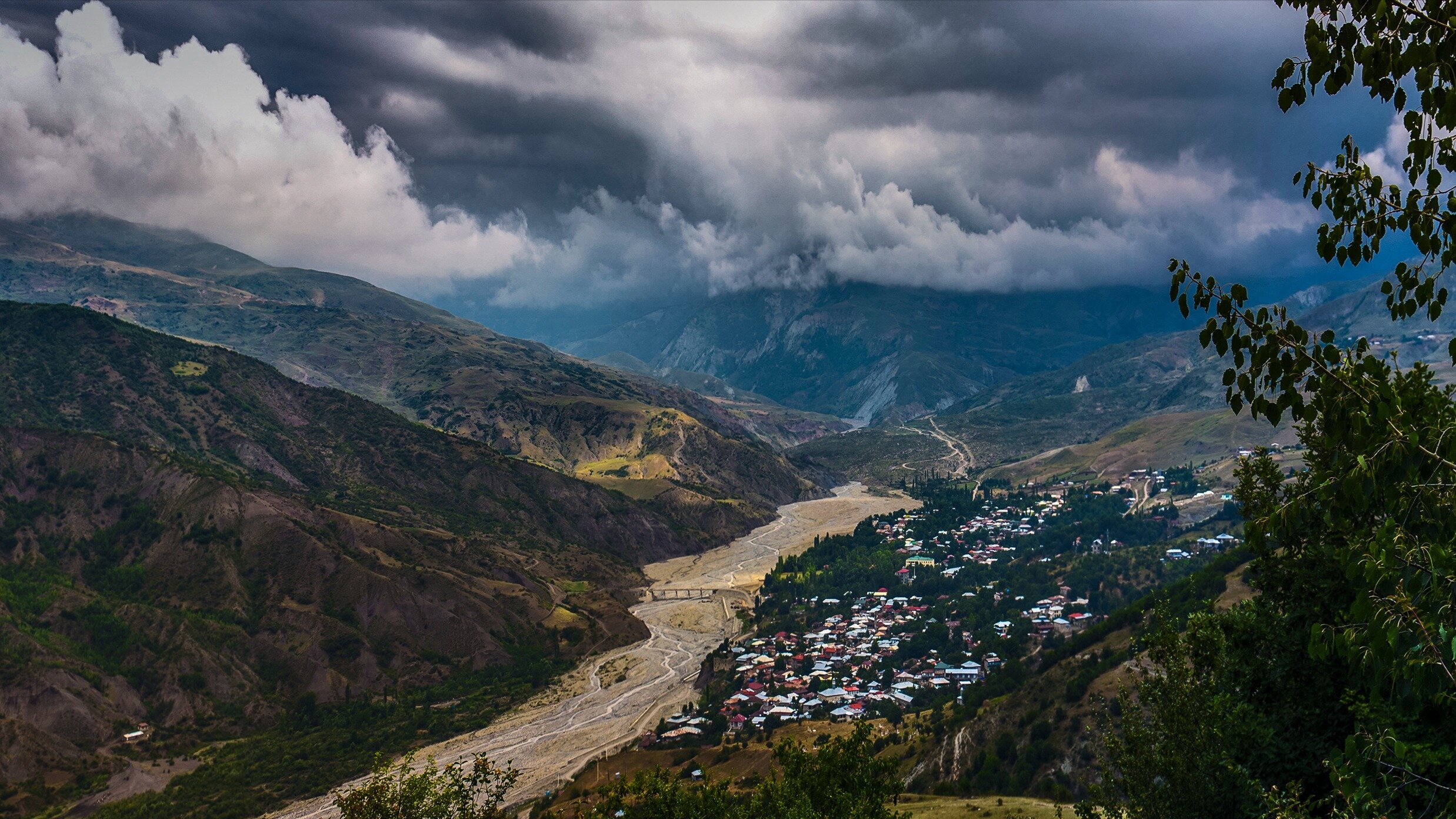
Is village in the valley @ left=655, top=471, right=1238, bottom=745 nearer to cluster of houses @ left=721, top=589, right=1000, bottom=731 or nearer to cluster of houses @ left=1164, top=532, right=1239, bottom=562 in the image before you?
cluster of houses @ left=721, top=589, right=1000, bottom=731

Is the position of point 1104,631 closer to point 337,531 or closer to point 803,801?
point 803,801

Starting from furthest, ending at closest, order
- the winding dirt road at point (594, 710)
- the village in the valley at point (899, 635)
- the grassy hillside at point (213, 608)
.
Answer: the village in the valley at point (899, 635), the grassy hillside at point (213, 608), the winding dirt road at point (594, 710)

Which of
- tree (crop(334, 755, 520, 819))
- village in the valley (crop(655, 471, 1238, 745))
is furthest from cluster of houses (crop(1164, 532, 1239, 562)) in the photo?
tree (crop(334, 755, 520, 819))

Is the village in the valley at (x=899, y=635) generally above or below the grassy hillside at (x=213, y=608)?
below

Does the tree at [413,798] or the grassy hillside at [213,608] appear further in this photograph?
the grassy hillside at [213,608]

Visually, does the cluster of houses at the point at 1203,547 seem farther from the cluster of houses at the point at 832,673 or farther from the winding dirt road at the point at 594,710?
the winding dirt road at the point at 594,710

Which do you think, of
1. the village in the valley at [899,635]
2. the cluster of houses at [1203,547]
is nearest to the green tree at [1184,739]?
the village in the valley at [899,635]

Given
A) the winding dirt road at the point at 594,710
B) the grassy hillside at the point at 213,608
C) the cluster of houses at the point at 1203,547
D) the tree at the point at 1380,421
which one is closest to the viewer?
the tree at the point at 1380,421

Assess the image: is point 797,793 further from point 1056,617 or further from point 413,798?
point 1056,617

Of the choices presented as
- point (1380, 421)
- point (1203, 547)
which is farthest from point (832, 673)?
point (1380, 421)

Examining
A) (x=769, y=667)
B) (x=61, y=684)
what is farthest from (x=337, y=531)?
(x=769, y=667)
